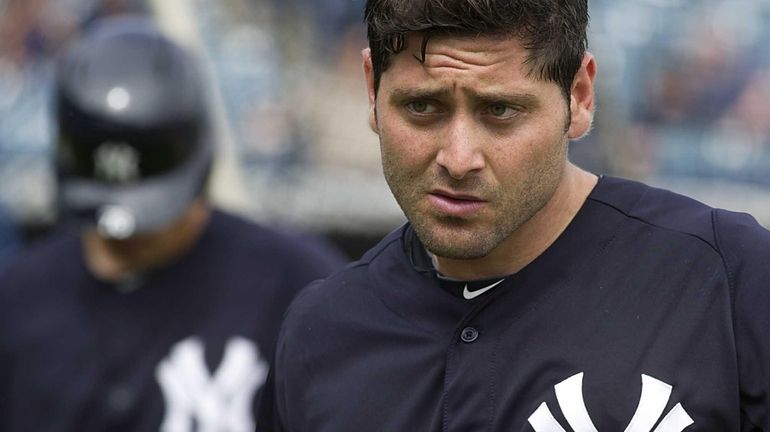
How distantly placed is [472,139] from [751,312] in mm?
586

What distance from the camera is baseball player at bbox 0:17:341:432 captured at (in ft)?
15.0

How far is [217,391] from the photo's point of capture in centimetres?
454

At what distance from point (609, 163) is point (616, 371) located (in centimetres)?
555

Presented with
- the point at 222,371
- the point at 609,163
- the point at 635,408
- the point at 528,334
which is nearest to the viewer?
the point at 635,408

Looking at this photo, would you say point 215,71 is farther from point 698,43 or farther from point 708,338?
point 708,338

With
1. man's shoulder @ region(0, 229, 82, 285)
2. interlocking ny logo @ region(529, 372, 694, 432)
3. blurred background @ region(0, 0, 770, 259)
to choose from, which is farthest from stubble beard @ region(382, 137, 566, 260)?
blurred background @ region(0, 0, 770, 259)

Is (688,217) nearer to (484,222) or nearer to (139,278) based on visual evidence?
(484,222)

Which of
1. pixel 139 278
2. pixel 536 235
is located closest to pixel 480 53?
pixel 536 235

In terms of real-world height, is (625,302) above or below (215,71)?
above

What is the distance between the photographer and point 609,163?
8.07 metres

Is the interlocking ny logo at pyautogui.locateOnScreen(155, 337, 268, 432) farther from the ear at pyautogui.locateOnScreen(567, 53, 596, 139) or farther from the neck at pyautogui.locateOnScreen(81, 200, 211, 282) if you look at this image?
the ear at pyautogui.locateOnScreen(567, 53, 596, 139)

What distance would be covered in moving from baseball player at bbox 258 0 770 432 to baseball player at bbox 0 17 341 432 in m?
1.66

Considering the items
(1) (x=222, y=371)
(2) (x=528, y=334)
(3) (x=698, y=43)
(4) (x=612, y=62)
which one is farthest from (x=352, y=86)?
(2) (x=528, y=334)

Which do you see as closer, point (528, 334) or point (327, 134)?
point (528, 334)
